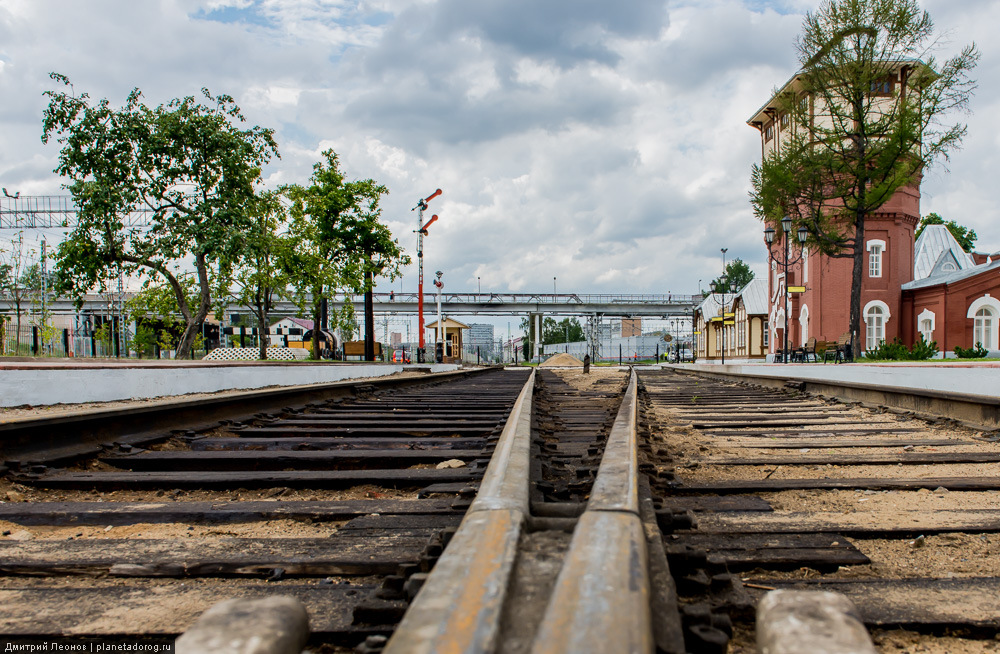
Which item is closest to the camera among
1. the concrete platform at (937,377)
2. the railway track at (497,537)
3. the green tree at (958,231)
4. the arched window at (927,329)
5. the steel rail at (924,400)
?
the railway track at (497,537)

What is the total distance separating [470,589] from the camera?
3.41 ft

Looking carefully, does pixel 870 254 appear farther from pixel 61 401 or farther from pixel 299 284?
pixel 61 401

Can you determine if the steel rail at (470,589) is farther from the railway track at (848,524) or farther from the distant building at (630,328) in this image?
the distant building at (630,328)

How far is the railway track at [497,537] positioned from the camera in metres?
1.11

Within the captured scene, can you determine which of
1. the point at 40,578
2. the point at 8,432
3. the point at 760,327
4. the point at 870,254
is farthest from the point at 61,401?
the point at 760,327

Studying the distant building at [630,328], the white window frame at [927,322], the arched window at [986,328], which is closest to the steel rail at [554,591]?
the arched window at [986,328]

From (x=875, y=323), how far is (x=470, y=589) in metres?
37.5

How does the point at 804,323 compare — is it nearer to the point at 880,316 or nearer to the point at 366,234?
the point at 880,316

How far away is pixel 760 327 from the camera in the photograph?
4569cm

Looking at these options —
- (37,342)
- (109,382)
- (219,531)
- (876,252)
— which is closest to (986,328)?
(876,252)

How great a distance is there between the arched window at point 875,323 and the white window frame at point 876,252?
182cm

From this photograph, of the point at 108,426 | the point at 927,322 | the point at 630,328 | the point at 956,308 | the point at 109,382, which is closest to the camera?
the point at 108,426

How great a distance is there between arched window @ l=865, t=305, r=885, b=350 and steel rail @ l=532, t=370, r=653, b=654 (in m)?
36.5

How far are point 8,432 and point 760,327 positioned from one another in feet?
155
